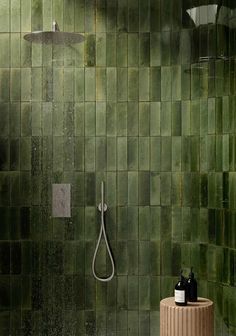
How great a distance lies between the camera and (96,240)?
3.50 meters

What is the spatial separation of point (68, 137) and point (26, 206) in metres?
0.41

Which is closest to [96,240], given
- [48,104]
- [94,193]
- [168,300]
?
[94,193]

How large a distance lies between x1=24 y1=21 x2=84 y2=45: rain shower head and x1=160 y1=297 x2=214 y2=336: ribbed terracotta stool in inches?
54.8

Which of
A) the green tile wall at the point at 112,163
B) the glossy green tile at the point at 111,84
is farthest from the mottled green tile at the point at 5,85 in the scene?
the glossy green tile at the point at 111,84

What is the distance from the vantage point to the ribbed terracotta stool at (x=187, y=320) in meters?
3.29

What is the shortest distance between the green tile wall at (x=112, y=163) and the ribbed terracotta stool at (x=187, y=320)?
0.16m

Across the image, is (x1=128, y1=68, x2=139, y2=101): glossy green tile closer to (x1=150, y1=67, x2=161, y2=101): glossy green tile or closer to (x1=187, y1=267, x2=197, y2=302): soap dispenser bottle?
(x1=150, y1=67, x2=161, y2=101): glossy green tile

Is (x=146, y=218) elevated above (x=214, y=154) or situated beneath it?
situated beneath

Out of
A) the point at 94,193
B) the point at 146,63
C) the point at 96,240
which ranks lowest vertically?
the point at 96,240

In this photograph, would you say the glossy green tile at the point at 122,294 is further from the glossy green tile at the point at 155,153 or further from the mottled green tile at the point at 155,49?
the mottled green tile at the point at 155,49

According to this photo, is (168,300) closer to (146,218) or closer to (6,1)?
(146,218)

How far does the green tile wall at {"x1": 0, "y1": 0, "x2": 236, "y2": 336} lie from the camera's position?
3.51 metres

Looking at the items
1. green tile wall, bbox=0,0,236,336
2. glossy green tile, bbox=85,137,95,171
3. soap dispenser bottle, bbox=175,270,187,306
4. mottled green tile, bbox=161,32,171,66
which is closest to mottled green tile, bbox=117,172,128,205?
green tile wall, bbox=0,0,236,336

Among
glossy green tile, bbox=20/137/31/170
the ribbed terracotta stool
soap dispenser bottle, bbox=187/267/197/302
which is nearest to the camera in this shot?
the ribbed terracotta stool
